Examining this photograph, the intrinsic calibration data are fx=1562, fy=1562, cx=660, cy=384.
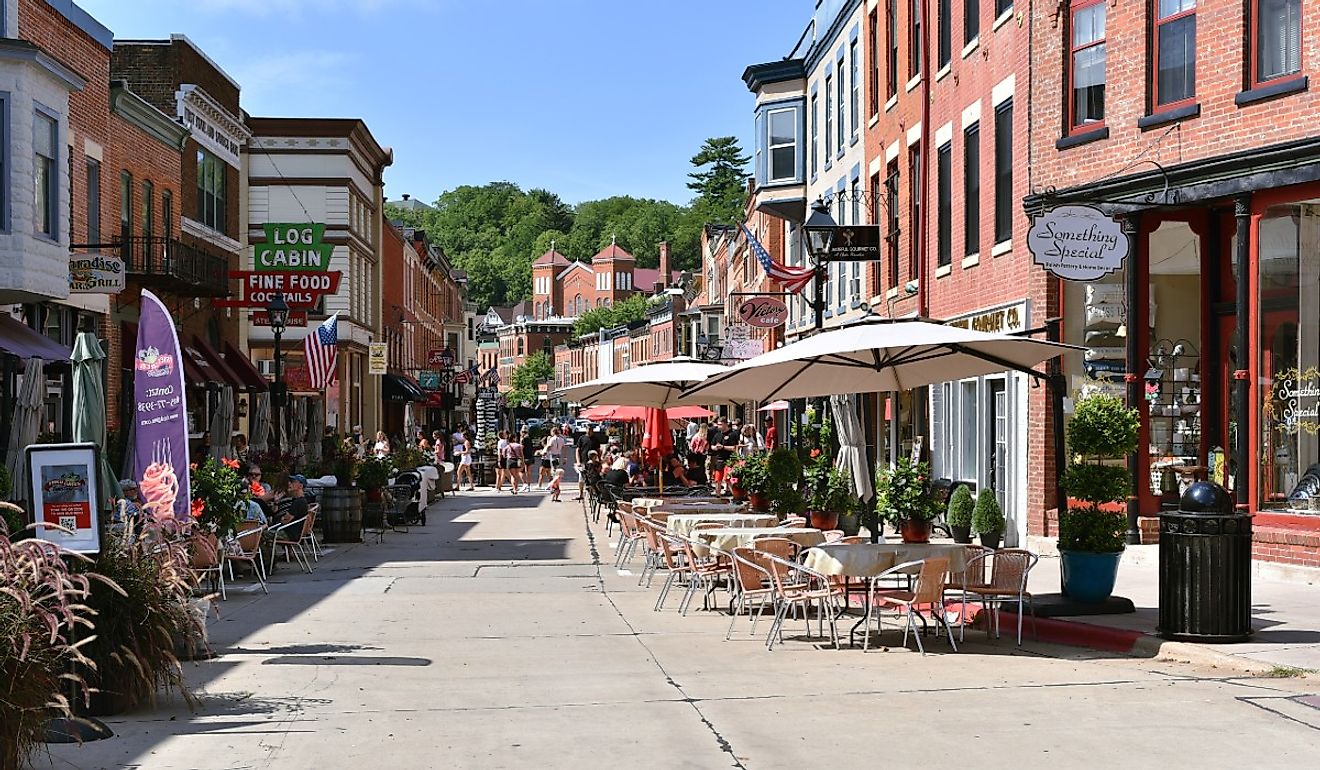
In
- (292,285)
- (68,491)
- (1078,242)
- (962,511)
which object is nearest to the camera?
(68,491)

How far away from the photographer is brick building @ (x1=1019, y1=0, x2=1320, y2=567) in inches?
671

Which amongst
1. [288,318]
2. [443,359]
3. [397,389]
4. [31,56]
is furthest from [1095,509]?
[443,359]

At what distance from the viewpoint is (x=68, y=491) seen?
33.2 ft

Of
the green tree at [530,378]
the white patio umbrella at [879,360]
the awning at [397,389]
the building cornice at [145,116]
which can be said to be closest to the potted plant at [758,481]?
the white patio umbrella at [879,360]

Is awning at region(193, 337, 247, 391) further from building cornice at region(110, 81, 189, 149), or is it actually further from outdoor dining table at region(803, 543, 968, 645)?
outdoor dining table at region(803, 543, 968, 645)

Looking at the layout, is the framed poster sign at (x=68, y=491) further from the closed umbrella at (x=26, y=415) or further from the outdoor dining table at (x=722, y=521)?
the closed umbrella at (x=26, y=415)

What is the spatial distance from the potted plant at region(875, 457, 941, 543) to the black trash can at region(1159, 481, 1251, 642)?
8.30ft

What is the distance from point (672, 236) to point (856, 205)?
137 metres

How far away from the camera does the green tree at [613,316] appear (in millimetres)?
141250

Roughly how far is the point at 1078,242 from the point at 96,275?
53.4 feet

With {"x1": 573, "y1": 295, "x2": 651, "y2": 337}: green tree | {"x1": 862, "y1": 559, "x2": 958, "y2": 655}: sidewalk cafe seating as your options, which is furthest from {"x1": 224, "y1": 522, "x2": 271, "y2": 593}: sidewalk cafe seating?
{"x1": 573, "y1": 295, "x2": 651, "y2": 337}: green tree

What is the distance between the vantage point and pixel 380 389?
62875 mm

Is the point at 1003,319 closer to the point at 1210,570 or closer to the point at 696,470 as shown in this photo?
the point at 1210,570

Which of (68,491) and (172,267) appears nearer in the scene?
(68,491)
